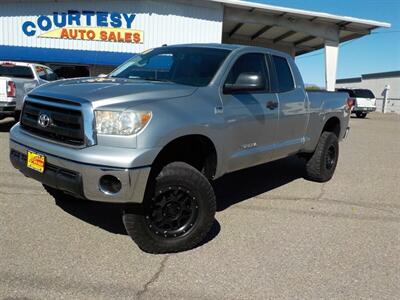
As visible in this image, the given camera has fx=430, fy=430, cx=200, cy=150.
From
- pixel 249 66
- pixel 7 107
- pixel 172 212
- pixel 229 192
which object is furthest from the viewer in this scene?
pixel 7 107

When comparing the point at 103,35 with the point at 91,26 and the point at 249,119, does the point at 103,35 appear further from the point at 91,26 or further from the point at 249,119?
the point at 249,119

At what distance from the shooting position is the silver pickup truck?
139 inches

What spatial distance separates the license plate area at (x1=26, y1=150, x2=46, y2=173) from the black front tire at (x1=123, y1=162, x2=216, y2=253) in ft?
2.78

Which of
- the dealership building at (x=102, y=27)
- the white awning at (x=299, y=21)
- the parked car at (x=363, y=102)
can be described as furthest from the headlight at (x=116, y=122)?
the parked car at (x=363, y=102)

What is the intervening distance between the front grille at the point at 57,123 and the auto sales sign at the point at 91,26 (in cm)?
1582

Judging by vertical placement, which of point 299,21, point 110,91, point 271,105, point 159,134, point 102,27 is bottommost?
point 159,134

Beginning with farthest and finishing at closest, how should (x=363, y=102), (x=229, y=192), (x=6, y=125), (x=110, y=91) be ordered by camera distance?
(x=363, y=102), (x=6, y=125), (x=229, y=192), (x=110, y=91)

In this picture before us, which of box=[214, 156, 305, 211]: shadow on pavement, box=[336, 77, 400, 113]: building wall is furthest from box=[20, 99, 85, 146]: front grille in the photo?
box=[336, 77, 400, 113]: building wall

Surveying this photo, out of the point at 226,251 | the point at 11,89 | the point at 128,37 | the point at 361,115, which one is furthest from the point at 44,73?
the point at 361,115

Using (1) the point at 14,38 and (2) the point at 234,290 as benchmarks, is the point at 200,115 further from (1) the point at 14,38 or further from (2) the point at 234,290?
(1) the point at 14,38

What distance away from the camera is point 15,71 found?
12.4 meters

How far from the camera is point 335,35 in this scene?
71.4 feet

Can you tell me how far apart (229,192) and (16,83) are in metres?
7.42

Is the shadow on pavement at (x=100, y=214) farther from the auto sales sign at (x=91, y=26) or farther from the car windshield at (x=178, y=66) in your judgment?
the auto sales sign at (x=91, y=26)
